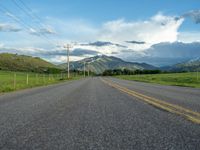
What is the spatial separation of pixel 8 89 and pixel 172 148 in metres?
23.0

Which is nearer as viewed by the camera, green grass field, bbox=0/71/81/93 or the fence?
green grass field, bbox=0/71/81/93

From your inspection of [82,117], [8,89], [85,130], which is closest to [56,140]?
[85,130]

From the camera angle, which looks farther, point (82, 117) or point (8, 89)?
point (8, 89)

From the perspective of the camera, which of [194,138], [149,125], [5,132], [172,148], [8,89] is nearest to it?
[172,148]

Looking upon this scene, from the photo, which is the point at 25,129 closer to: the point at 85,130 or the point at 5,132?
the point at 5,132

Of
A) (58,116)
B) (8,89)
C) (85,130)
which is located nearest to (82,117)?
(58,116)

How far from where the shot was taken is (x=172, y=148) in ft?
15.9

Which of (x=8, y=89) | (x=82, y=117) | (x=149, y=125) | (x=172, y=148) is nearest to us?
(x=172, y=148)

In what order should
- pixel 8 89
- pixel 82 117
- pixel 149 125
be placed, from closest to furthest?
pixel 149 125
pixel 82 117
pixel 8 89

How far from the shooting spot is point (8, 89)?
26297 millimetres

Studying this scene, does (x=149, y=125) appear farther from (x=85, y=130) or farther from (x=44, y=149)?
(x=44, y=149)

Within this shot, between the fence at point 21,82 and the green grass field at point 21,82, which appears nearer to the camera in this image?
the green grass field at point 21,82

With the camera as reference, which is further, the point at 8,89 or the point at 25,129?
the point at 8,89

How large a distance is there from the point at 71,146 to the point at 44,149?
427 mm
